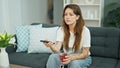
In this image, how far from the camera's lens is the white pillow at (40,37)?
2684 millimetres

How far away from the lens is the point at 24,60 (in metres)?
2.46

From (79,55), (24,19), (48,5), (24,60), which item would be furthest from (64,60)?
(48,5)

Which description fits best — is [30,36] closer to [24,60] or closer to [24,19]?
[24,60]

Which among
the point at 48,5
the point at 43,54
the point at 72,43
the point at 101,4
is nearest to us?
the point at 72,43

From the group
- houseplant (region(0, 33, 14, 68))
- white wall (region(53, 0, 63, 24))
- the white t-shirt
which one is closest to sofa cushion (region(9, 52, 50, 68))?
the white t-shirt

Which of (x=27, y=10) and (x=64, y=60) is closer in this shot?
(x=64, y=60)

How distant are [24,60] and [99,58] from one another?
0.92m

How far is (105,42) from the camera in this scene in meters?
2.51

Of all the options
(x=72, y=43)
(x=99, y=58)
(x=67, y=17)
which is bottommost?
(x=99, y=58)

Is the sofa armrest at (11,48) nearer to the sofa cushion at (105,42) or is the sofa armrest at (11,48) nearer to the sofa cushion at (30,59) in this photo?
the sofa cushion at (30,59)

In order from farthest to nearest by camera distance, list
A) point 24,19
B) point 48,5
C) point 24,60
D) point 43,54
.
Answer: point 48,5, point 24,19, point 43,54, point 24,60

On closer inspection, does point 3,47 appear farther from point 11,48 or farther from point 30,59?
point 11,48

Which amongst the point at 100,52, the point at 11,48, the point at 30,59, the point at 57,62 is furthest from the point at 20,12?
the point at 57,62

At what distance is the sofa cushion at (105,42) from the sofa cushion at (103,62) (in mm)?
76
